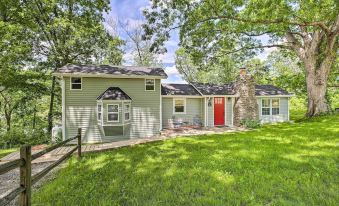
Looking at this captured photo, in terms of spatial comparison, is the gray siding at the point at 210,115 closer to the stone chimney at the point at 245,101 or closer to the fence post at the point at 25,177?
the stone chimney at the point at 245,101

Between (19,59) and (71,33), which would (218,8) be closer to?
(71,33)

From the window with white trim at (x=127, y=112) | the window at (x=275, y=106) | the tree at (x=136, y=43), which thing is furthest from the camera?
the tree at (x=136, y=43)

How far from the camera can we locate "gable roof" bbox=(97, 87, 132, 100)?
12781 millimetres

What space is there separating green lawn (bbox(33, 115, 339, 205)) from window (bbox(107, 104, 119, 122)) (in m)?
6.07

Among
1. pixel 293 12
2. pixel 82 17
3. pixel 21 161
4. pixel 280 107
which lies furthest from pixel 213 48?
pixel 21 161

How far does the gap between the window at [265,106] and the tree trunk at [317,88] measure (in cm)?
318

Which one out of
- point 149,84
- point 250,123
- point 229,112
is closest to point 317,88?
point 250,123

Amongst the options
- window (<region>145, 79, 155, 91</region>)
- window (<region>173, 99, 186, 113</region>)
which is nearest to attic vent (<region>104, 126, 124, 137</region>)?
window (<region>145, 79, 155, 91</region>)

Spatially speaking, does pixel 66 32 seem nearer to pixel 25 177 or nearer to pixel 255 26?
pixel 255 26

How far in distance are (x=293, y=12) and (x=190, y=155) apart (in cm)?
978

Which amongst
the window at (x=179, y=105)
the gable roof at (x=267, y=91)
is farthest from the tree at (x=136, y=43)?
the gable roof at (x=267, y=91)

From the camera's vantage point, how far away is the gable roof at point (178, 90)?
16125 mm

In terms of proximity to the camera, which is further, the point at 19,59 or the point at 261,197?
the point at 19,59

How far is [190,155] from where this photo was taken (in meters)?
6.87
